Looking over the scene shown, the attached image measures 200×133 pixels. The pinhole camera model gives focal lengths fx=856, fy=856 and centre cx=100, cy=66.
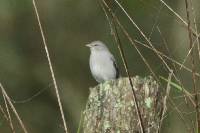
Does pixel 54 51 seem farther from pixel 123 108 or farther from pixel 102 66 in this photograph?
pixel 123 108

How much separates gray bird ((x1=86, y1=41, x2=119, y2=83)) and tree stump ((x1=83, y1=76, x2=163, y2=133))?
11.0 ft

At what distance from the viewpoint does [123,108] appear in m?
5.30

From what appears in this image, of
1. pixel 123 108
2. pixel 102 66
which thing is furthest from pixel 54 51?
pixel 123 108

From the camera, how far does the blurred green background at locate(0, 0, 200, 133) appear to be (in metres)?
17.3

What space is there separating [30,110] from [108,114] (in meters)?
13.3

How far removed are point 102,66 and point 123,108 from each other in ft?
12.6

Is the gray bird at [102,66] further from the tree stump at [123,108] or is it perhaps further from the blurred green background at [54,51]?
the blurred green background at [54,51]

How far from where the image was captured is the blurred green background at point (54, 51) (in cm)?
1734

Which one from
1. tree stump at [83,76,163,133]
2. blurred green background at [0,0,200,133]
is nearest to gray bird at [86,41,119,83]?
tree stump at [83,76,163,133]

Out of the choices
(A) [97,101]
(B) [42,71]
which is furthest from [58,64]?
(A) [97,101]

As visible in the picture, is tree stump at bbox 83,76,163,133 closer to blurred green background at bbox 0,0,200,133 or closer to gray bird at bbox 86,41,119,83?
gray bird at bbox 86,41,119,83

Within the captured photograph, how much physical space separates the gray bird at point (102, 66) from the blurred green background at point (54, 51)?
7385 mm

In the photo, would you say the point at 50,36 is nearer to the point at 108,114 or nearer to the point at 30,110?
the point at 30,110

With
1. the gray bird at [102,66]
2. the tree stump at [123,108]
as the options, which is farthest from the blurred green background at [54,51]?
the tree stump at [123,108]
